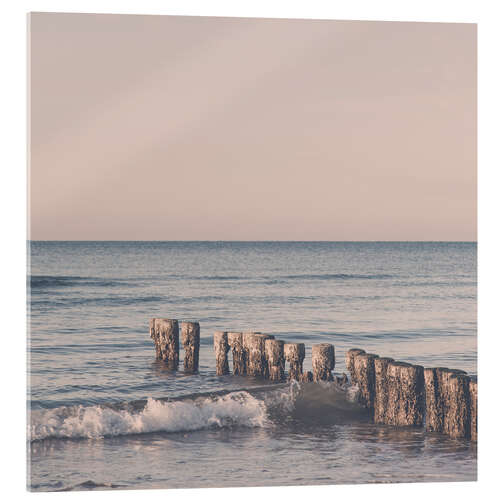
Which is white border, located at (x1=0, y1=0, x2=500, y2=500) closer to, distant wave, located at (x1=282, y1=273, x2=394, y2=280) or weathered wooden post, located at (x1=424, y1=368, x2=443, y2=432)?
weathered wooden post, located at (x1=424, y1=368, x2=443, y2=432)

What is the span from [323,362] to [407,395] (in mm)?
1340

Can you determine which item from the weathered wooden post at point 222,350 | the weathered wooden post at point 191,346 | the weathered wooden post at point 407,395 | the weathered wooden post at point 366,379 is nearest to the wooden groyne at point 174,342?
the weathered wooden post at point 191,346

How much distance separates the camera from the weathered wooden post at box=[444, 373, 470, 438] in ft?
25.6

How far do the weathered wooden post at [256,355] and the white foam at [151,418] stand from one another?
5.10ft

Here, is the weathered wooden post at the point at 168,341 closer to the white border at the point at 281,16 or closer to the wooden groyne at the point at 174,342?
the wooden groyne at the point at 174,342

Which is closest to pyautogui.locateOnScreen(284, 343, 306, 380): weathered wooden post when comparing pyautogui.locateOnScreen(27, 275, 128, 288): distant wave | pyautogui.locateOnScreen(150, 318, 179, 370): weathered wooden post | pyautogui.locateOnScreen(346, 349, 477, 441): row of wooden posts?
pyautogui.locateOnScreen(346, 349, 477, 441): row of wooden posts

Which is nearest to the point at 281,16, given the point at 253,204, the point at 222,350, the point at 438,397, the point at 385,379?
the point at 253,204

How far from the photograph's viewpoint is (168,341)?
11.6m

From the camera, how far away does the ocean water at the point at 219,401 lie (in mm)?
7195

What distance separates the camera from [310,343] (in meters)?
13.7

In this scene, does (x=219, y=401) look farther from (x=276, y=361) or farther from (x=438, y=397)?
(x=438, y=397)

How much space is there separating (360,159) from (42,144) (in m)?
3.50
